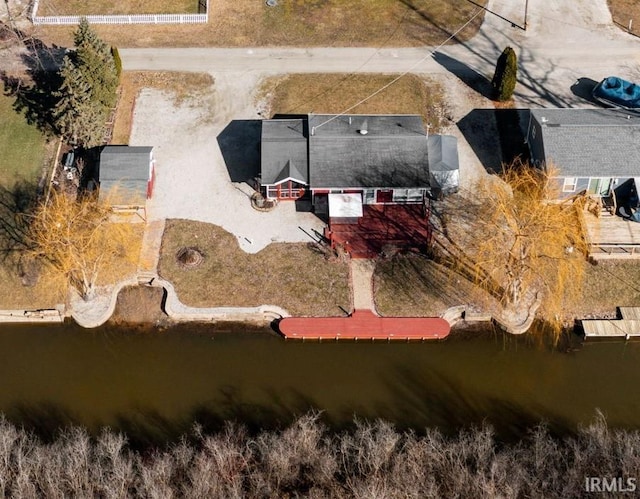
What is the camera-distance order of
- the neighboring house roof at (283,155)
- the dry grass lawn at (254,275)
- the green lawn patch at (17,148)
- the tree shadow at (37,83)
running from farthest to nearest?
the tree shadow at (37,83), the green lawn patch at (17,148), the neighboring house roof at (283,155), the dry grass lawn at (254,275)

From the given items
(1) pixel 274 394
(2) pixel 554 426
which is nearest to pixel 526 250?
(2) pixel 554 426

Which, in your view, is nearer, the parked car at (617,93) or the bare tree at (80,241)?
the bare tree at (80,241)

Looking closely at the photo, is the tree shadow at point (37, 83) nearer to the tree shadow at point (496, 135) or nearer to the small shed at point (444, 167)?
the small shed at point (444, 167)

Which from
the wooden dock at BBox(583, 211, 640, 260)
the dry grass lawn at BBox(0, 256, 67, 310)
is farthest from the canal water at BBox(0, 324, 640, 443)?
the wooden dock at BBox(583, 211, 640, 260)

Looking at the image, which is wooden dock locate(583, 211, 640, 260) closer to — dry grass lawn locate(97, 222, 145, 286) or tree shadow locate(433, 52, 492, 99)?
tree shadow locate(433, 52, 492, 99)

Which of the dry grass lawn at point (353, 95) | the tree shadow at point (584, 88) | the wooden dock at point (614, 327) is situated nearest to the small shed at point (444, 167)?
the dry grass lawn at point (353, 95)

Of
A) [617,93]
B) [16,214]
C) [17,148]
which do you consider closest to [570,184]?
[617,93]

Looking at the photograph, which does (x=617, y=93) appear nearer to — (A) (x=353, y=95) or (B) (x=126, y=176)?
(A) (x=353, y=95)
